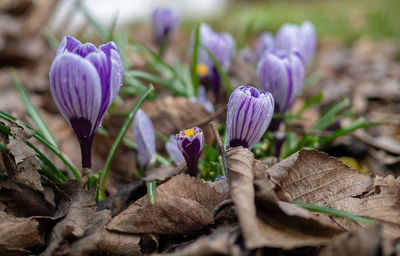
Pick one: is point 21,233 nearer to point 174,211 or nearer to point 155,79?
point 174,211

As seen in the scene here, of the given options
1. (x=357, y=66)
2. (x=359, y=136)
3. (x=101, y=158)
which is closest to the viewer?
(x=101, y=158)

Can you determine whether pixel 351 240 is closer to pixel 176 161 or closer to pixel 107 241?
pixel 107 241

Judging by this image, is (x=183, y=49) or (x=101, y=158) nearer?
(x=101, y=158)

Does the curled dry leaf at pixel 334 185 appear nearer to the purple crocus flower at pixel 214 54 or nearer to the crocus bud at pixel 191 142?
the crocus bud at pixel 191 142

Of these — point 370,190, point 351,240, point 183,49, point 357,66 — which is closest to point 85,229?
point 351,240

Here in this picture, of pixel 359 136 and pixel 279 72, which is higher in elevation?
pixel 279 72

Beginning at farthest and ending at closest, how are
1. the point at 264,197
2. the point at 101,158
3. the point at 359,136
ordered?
1. the point at 359,136
2. the point at 101,158
3. the point at 264,197

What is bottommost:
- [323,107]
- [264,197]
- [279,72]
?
[323,107]

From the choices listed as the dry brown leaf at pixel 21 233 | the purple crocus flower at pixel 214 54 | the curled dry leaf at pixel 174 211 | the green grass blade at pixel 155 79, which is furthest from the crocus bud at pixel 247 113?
the green grass blade at pixel 155 79

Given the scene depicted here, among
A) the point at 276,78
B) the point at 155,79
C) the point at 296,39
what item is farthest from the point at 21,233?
the point at 296,39
